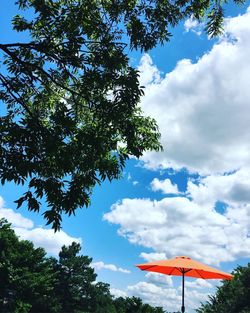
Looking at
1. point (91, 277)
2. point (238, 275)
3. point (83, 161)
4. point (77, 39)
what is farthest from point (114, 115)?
point (91, 277)

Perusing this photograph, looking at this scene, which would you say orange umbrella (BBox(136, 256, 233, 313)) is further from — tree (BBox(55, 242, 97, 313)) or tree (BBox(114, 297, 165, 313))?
tree (BBox(55, 242, 97, 313))

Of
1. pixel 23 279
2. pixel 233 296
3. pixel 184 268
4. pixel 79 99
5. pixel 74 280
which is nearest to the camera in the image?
pixel 79 99

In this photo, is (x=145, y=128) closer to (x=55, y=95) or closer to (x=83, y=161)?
(x=83, y=161)

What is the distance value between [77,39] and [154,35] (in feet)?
5.58

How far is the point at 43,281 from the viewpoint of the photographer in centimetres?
3647

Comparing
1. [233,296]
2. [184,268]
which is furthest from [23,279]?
[184,268]

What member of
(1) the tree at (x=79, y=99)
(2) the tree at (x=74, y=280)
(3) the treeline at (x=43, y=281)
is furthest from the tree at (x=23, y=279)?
(1) the tree at (x=79, y=99)

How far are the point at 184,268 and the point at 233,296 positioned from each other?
409cm

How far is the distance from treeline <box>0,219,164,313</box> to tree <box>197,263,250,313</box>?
14062mm

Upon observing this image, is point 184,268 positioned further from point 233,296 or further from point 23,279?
point 23,279

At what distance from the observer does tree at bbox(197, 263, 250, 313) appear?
1652 centimetres

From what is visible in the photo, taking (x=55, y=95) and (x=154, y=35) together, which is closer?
(x=154, y=35)

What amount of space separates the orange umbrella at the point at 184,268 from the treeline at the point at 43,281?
661 inches

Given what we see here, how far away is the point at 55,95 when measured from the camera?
404 inches
